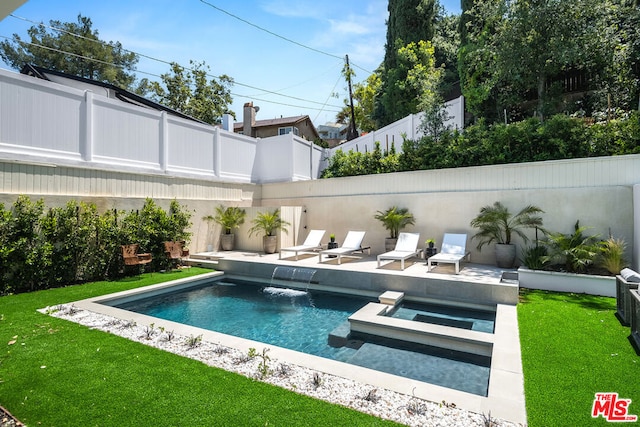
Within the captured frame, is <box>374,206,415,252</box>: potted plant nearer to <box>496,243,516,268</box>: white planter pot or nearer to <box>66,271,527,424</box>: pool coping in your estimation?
<box>496,243,516,268</box>: white planter pot

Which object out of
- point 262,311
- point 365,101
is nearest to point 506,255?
point 262,311

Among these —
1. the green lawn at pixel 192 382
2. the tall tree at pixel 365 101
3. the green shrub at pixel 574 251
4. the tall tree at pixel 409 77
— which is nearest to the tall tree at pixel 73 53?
the tall tree at pixel 365 101

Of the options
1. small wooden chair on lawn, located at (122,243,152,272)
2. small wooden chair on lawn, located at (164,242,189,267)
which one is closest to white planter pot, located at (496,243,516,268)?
small wooden chair on lawn, located at (164,242,189,267)

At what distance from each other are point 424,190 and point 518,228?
302cm

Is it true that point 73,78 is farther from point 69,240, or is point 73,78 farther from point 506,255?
point 506,255

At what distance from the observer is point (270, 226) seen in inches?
491

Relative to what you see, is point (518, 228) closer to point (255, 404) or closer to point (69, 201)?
point (255, 404)

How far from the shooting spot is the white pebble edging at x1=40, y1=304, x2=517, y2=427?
3.00m

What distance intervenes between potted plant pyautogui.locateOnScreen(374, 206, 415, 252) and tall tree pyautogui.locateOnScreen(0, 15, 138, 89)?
86.9ft

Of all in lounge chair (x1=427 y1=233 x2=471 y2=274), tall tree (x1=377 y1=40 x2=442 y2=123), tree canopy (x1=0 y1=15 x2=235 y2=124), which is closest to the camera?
lounge chair (x1=427 y1=233 x2=471 y2=274)

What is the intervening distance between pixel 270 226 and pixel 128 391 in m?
9.05

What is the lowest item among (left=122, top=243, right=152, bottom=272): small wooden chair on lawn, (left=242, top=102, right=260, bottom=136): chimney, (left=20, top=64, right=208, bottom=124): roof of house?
(left=122, top=243, right=152, bottom=272): small wooden chair on lawn

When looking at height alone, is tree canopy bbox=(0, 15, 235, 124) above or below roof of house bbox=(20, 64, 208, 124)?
above

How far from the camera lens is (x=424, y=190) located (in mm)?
11375
